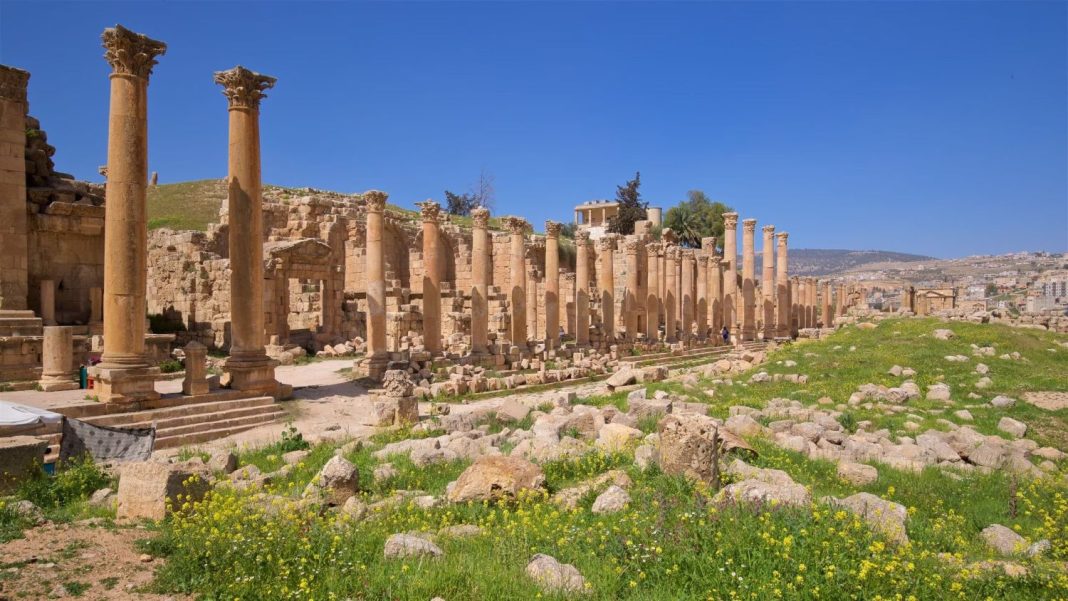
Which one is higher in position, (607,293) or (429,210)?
(429,210)

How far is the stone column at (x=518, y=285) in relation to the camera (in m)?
26.0

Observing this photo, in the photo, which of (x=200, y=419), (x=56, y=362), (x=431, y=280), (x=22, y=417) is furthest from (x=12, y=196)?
(x=431, y=280)

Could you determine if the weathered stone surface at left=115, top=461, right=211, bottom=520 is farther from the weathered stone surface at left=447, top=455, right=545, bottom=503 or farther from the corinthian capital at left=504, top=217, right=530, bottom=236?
the corinthian capital at left=504, top=217, right=530, bottom=236

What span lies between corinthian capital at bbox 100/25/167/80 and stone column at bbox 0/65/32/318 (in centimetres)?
744

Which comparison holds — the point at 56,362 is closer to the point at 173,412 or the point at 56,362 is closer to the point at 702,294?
the point at 173,412

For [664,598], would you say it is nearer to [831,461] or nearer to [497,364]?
[831,461]

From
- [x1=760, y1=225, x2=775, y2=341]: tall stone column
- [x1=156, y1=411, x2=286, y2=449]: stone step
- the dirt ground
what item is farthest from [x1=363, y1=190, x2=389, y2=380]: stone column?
[x1=760, y1=225, x2=775, y2=341]: tall stone column

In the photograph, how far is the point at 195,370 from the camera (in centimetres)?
1440

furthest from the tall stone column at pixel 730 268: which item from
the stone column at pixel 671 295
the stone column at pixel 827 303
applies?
the stone column at pixel 827 303

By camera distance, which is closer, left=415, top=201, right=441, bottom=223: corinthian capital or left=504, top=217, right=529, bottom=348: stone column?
left=415, top=201, right=441, bottom=223: corinthian capital

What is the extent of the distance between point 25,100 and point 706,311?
32466mm

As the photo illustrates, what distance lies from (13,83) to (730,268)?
112 ft

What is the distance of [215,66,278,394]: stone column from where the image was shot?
51.8 ft

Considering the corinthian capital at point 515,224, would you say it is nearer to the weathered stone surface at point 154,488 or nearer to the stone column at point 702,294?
the stone column at point 702,294
